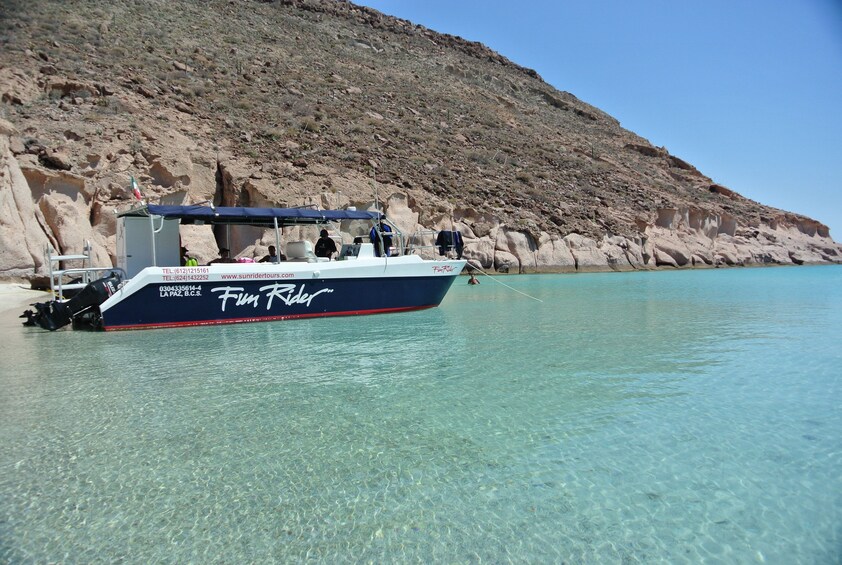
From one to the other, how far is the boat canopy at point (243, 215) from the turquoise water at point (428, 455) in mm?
4274

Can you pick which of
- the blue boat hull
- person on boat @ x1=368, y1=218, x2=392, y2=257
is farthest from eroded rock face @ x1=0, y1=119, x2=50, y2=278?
person on boat @ x1=368, y1=218, x2=392, y2=257

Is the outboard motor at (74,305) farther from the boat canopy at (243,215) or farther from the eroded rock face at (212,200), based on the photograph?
the eroded rock face at (212,200)

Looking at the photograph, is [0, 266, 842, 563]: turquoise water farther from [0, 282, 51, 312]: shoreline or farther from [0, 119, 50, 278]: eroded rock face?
[0, 119, 50, 278]: eroded rock face

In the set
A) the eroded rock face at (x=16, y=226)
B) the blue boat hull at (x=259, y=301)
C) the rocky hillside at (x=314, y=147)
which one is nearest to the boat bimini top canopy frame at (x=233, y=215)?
the blue boat hull at (x=259, y=301)

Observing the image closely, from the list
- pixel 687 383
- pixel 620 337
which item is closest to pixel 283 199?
pixel 620 337

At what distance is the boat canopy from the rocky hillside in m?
7.96

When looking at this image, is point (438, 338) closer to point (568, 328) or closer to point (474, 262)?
point (568, 328)

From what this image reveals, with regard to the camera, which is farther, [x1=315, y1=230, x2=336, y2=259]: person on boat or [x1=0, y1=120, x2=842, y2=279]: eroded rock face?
[x1=0, y1=120, x2=842, y2=279]: eroded rock face

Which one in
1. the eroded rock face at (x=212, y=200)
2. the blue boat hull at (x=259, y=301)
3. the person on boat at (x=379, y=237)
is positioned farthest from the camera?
the eroded rock face at (x=212, y=200)

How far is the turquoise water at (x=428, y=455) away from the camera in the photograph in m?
2.94

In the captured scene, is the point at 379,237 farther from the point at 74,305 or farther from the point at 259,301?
the point at 74,305

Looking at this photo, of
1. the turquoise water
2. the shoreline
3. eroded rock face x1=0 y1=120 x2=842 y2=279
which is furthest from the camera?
eroded rock face x1=0 y1=120 x2=842 y2=279

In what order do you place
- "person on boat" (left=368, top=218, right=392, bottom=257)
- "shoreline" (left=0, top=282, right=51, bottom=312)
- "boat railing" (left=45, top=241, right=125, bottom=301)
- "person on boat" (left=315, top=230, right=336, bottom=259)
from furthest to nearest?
"shoreline" (left=0, top=282, right=51, bottom=312)
"person on boat" (left=368, top=218, right=392, bottom=257)
"person on boat" (left=315, top=230, right=336, bottom=259)
"boat railing" (left=45, top=241, right=125, bottom=301)

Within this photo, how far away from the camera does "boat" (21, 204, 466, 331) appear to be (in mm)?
10961
